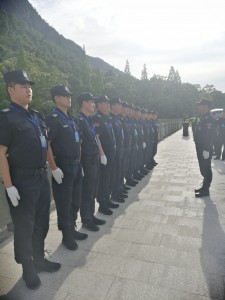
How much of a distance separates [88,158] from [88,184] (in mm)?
444

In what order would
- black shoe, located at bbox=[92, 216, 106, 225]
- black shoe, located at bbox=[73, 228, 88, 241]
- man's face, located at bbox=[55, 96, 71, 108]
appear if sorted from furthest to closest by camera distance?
black shoe, located at bbox=[92, 216, 106, 225]
black shoe, located at bbox=[73, 228, 88, 241]
man's face, located at bbox=[55, 96, 71, 108]

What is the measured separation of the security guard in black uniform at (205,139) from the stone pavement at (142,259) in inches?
31.5

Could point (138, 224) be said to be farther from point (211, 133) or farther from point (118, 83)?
point (118, 83)

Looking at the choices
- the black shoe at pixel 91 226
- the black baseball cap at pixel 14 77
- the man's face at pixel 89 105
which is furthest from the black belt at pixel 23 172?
the black shoe at pixel 91 226

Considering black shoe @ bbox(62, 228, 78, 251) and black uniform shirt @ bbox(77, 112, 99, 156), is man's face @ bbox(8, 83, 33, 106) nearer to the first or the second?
black uniform shirt @ bbox(77, 112, 99, 156)

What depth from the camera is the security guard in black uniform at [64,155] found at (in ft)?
13.1

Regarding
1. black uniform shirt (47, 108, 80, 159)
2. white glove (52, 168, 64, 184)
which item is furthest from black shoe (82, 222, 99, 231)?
black uniform shirt (47, 108, 80, 159)

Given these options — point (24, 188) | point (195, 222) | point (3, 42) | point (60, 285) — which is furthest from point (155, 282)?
point (3, 42)

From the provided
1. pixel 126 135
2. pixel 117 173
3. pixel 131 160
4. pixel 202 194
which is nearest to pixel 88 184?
pixel 117 173

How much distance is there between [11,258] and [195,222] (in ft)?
10.2

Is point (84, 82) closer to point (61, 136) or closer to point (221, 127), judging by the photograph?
point (221, 127)

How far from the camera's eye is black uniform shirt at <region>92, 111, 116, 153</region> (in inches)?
220

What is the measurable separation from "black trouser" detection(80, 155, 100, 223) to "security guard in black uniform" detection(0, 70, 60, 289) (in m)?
1.46

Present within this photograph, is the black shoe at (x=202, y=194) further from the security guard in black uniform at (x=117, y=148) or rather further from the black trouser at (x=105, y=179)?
the black trouser at (x=105, y=179)
